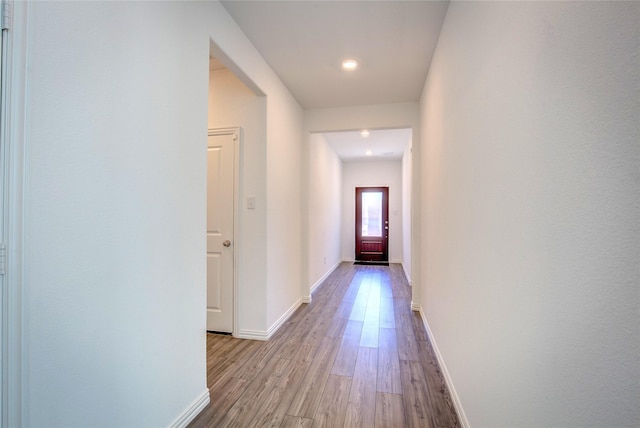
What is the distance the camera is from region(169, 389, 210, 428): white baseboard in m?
1.53

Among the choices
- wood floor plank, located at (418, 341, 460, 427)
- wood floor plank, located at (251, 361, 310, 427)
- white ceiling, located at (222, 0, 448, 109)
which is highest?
white ceiling, located at (222, 0, 448, 109)

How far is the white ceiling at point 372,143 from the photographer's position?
5011mm

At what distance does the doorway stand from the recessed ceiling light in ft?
16.2

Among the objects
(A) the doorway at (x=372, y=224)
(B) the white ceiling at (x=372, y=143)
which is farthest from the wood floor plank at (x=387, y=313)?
(A) the doorway at (x=372, y=224)

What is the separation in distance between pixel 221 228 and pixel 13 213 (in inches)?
80.1

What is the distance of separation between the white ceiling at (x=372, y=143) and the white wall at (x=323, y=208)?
→ 0.20 metres

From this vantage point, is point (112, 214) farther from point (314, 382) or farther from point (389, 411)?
point (389, 411)

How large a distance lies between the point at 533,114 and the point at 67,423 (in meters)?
1.84

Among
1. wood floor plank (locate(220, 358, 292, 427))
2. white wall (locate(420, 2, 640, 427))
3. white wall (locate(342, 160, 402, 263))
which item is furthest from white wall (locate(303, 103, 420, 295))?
white wall (locate(342, 160, 402, 263))

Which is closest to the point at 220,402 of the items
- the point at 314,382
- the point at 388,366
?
the point at 314,382

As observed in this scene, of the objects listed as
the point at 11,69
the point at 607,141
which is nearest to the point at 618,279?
the point at 607,141

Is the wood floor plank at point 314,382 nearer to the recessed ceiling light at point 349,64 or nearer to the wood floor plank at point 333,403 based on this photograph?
the wood floor plank at point 333,403

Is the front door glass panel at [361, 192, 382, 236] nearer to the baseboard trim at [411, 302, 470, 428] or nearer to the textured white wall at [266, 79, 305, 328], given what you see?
the textured white wall at [266, 79, 305, 328]

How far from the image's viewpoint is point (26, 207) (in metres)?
0.88
